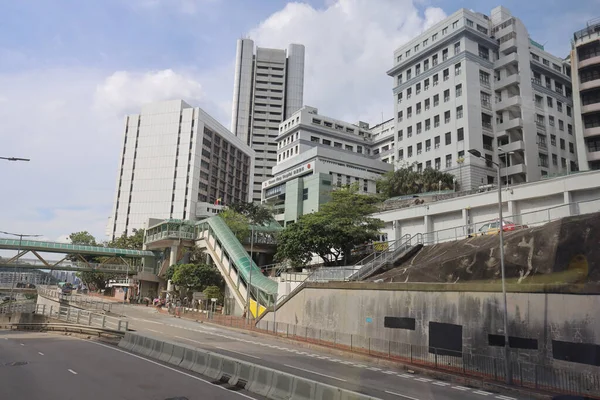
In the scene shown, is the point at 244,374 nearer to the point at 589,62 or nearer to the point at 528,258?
the point at 528,258

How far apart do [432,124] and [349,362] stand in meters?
53.6

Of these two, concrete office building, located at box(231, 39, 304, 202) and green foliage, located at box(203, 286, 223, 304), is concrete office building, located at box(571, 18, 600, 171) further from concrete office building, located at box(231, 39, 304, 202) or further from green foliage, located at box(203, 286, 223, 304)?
concrete office building, located at box(231, 39, 304, 202)

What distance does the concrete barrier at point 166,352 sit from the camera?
754 inches

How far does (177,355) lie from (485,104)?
201ft

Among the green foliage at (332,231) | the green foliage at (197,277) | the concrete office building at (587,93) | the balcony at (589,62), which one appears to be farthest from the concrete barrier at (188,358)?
the balcony at (589,62)

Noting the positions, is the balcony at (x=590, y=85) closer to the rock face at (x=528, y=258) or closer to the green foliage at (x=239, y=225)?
the rock face at (x=528, y=258)

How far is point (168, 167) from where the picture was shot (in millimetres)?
113438

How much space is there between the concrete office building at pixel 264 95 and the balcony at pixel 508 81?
9505 cm

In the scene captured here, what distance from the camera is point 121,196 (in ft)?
383

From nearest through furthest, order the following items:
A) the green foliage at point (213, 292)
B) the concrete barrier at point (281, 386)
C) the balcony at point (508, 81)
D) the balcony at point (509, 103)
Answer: the concrete barrier at point (281, 386) → the green foliage at point (213, 292) → the balcony at point (509, 103) → the balcony at point (508, 81)

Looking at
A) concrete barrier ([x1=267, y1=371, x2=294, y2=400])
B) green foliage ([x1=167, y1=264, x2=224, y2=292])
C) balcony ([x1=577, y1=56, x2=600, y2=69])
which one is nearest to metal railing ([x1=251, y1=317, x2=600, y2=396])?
concrete barrier ([x1=267, y1=371, x2=294, y2=400])

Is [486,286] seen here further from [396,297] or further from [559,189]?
[559,189]

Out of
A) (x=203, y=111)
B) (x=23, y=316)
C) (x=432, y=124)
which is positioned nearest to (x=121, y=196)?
(x=203, y=111)

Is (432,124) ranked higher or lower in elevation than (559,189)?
higher
